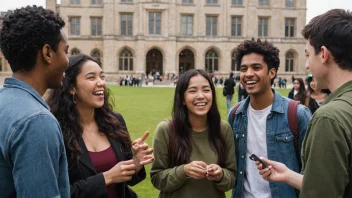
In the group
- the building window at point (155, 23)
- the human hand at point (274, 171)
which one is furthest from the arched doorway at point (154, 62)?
the human hand at point (274, 171)

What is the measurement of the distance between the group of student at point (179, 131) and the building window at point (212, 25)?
133 ft

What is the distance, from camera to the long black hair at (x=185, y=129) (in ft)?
10.6

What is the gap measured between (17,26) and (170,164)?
193cm

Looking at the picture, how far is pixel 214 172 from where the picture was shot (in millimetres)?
2920

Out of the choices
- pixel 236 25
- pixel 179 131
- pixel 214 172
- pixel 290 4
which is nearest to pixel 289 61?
pixel 290 4

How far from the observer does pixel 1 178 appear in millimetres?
1703

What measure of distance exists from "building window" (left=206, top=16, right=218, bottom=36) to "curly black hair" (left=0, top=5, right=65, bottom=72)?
42.3 meters

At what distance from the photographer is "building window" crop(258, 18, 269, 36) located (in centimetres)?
4431

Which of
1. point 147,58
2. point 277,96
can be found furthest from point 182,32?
point 277,96

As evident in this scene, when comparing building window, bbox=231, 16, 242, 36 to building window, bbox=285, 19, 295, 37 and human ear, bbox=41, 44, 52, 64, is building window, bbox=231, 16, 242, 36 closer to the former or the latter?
building window, bbox=285, 19, 295, 37

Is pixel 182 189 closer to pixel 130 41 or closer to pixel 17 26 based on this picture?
pixel 17 26

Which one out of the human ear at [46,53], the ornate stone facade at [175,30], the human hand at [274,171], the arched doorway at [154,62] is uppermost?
the ornate stone facade at [175,30]

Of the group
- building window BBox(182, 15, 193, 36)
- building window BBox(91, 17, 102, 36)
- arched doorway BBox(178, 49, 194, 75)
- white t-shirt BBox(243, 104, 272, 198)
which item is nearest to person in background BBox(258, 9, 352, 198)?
white t-shirt BBox(243, 104, 272, 198)

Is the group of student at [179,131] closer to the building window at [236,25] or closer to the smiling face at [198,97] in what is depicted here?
the smiling face at [198,97]
